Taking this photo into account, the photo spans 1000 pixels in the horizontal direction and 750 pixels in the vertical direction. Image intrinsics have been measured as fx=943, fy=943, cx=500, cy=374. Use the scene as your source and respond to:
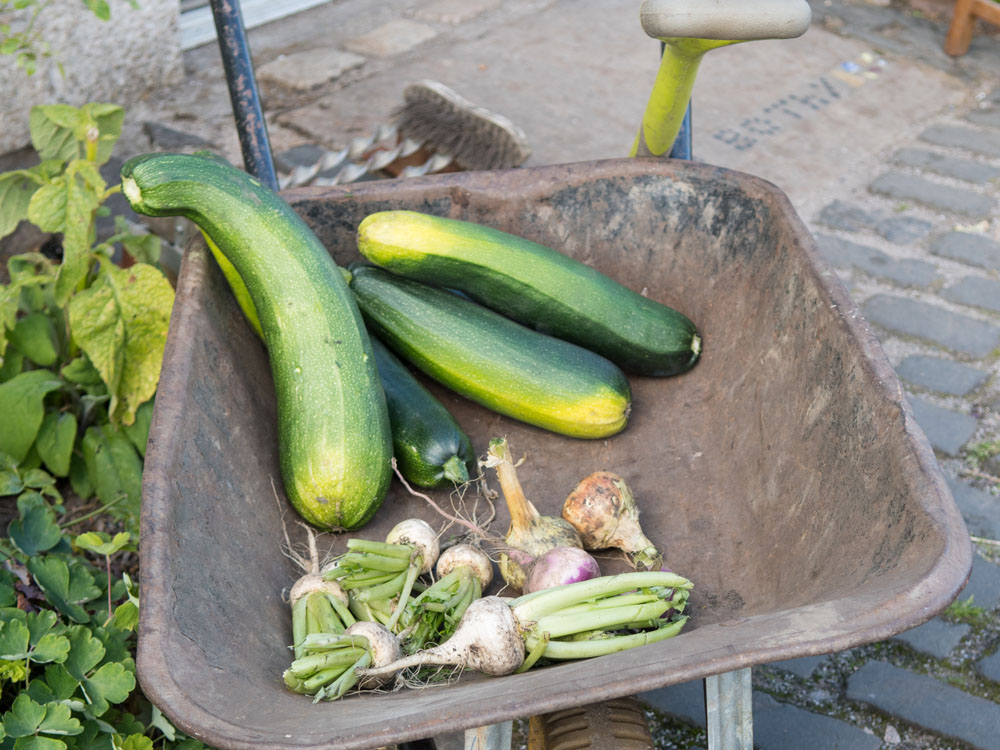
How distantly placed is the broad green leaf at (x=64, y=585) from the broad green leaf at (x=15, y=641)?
23 cm

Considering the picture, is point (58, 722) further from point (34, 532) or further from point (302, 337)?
point (302, 337)

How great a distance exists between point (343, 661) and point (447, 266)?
0.94m

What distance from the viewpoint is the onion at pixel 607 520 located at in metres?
1.79

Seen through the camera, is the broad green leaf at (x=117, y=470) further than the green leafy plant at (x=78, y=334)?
Yes

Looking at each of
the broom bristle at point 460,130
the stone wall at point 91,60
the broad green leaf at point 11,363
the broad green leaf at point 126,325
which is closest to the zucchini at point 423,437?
the broad green leaf at point 126,325

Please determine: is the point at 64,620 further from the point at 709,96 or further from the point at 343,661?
the point at 709,96

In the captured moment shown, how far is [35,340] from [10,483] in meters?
0.41

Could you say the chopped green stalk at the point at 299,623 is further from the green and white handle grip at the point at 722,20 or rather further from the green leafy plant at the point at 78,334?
the green and white handle grip at the point at 722,20

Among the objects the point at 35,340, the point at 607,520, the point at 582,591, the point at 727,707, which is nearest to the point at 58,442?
the point at 35,340

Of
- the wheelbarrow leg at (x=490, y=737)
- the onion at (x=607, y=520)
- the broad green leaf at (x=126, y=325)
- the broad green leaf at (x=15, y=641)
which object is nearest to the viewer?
the wheelbarrow leg at (x=490, y=737)

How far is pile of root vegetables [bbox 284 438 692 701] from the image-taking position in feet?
4.70

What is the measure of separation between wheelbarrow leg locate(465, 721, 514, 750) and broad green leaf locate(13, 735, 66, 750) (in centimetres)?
69

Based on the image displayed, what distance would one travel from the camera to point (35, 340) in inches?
99.9

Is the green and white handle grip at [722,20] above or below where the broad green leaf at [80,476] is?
above
